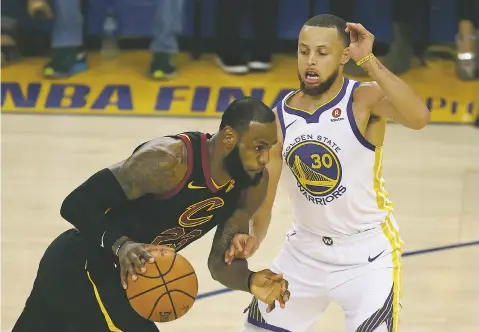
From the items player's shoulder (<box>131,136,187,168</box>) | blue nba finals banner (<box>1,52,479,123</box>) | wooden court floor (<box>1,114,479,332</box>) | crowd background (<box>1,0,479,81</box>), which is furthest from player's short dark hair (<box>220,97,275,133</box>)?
crowd background (<box>1,0,479,81</box>)

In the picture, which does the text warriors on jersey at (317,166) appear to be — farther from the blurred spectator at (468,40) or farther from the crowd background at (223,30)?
the blurred spectator at (468,40)

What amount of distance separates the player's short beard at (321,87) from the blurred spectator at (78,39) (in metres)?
6.48

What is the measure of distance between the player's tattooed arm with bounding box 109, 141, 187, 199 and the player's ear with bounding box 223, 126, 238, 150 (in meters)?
0.21

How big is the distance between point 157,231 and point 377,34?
319 inches

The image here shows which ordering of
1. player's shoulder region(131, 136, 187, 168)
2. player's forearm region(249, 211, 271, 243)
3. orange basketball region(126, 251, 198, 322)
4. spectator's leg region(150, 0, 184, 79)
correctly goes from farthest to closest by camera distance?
spectator's leg region(150, 0, 184, 79)
player's forearm region(249, 211, 271, 243)
player's shoulder region(131, 136, 187, 168)
orange basketball region(126, 251, 198, 322)

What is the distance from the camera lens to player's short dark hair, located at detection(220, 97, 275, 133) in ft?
15.3

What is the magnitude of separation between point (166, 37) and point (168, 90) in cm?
61

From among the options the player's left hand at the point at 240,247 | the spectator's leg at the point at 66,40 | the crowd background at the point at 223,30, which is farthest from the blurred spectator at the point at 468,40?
the player's left hand at the point at 240,247

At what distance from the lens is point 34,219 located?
26.9 ft

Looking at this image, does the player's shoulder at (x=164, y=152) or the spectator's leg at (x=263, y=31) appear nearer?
the player's shoulder at (x=164, y=152)

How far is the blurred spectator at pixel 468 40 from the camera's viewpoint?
1144cm

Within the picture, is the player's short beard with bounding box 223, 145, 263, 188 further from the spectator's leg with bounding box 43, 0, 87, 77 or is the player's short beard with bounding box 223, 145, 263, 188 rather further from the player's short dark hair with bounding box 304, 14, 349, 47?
the spectator's leg with bounding box 43, 0, 87, 77

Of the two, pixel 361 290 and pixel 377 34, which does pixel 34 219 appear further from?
pixel 377 34

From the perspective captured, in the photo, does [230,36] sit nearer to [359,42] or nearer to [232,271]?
[359,42]
